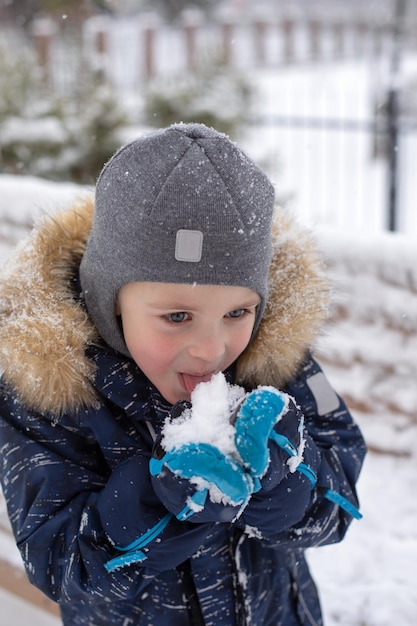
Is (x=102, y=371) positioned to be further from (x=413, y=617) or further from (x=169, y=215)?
(x=413, y=617)

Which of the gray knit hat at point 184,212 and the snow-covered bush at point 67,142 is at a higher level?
the gray knit hat at point 184,212

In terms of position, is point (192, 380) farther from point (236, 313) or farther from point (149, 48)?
point (149, 48)

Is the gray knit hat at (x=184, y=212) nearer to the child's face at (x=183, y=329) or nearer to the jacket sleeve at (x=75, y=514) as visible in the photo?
the child's face at (x=183, y=329)

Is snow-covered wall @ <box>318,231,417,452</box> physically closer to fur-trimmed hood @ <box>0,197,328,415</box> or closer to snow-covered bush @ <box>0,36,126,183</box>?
fur-trimmed hood @ <box>0,197,328,415</box>

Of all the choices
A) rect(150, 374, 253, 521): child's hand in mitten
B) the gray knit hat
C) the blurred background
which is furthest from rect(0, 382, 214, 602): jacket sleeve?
the blurred background

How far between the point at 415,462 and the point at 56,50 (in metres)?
15.7

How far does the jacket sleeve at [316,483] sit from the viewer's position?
134 centimetres

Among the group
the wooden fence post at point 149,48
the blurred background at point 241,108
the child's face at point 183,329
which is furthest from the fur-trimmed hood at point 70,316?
the wooden fence post at point 149,48

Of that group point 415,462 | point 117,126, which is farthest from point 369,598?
point 117,126

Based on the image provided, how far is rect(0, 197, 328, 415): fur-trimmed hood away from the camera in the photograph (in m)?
1.43

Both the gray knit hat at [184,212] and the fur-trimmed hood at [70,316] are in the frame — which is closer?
the gray knit hat at [184,212]

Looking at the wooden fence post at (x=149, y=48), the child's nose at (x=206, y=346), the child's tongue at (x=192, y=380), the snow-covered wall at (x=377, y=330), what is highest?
the wooden fence post at (x=149, y=48)

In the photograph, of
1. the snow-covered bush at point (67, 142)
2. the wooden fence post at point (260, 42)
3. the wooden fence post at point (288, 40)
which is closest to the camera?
the snow-covered bush at point (67, 142)

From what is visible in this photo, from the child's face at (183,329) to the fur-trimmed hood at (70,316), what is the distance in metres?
0.12
